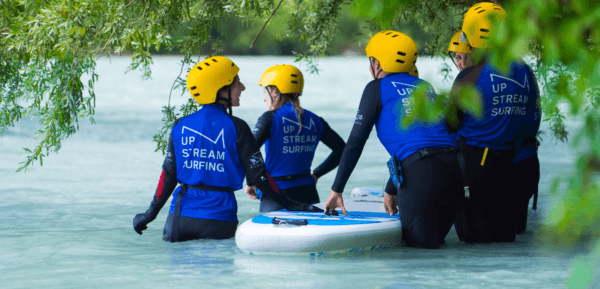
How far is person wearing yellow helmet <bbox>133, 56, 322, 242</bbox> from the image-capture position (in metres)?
4.85

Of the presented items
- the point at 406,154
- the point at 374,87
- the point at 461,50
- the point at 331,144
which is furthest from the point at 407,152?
the point at 331,144

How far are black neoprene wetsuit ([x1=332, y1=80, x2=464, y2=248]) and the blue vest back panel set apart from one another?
126cm

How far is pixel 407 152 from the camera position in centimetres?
461

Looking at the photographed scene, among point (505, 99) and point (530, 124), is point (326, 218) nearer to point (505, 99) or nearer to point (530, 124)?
point (505, 99)

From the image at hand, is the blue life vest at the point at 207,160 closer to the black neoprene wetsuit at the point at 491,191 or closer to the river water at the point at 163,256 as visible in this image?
the river water at the point at 163,256

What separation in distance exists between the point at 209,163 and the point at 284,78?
1.42m

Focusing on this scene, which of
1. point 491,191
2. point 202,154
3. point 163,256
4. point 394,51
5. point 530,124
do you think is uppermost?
point 394,51

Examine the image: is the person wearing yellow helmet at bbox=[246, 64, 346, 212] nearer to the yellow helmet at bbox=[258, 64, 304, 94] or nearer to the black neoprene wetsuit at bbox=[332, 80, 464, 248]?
the yellow helmet at bbox=[258, 64, 304, 94]

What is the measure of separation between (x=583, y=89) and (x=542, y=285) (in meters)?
2.42

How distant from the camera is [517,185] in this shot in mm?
5199

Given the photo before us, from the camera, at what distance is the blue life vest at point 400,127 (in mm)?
4570

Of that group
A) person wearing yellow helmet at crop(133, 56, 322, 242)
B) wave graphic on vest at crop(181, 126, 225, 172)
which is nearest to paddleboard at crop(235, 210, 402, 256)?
person wearing yellow helmet at crop(133, 56, 322, 242)

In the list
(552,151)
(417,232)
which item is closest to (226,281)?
(417,232)

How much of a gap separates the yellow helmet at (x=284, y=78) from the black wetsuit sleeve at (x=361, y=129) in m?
1.41
